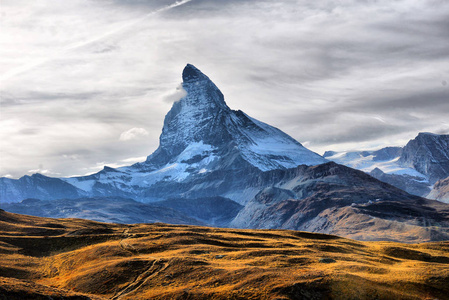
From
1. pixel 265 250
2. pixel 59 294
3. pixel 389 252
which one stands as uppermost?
pixel 59 294

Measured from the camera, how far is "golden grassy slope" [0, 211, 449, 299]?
86000 mm

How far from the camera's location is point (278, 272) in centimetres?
9444

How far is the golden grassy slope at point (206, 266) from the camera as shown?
8600cm

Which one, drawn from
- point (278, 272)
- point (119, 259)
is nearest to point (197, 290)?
point (278, 272)

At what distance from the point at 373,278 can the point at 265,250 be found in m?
31.8

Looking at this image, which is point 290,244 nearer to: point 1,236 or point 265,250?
point 265,250

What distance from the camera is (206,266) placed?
338ft

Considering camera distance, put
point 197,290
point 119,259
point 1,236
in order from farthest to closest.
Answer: point 1,236, point 119,259, point 197,290

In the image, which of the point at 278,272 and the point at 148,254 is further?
the point at 148,254

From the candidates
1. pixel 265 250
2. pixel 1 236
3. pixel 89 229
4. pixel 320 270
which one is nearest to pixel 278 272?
pixel 320 270

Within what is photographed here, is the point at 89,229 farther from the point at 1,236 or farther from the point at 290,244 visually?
the point at 290,244

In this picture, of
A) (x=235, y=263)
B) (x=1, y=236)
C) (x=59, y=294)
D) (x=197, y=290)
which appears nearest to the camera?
(x=59, y=294)

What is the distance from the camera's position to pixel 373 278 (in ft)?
299

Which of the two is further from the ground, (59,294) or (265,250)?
(59,294)
